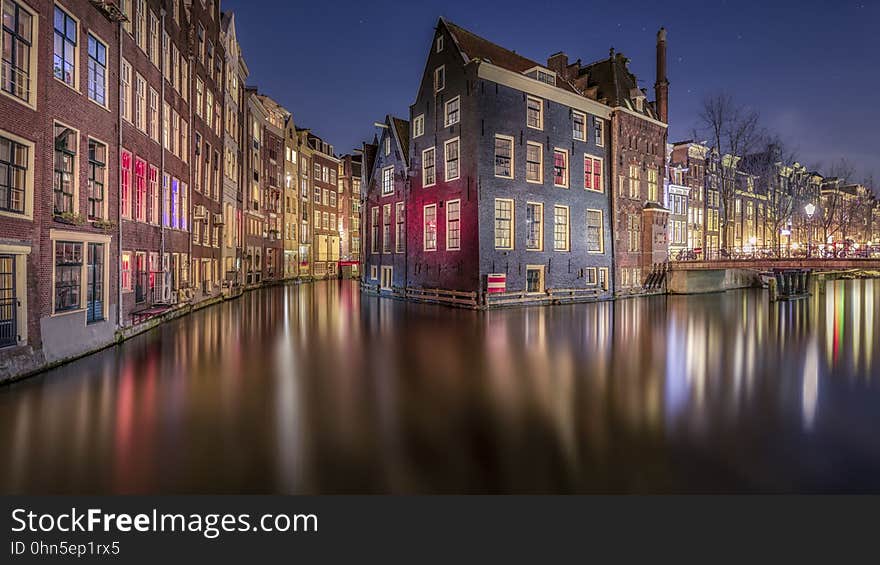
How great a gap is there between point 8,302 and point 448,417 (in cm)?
1096

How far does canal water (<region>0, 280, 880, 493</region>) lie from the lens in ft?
19.6

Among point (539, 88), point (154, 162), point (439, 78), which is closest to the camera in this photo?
point (154, 162)

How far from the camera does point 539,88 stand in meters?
31.9

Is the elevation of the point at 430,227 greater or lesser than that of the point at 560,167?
lesser

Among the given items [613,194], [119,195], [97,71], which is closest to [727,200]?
[613,194]

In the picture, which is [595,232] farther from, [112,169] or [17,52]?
[17,52]

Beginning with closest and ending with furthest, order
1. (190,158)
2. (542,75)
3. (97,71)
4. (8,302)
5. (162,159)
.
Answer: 1. (8,302)
2. (97,71)
3. (162,159)
4. (190,158)
5. (542,75)

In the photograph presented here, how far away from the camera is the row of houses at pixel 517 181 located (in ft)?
97.9

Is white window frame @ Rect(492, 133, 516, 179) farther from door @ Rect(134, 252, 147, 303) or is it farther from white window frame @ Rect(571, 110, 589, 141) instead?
door @ Rect(134, 252, 147, 303)

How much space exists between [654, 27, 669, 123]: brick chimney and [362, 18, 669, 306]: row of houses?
0.10m

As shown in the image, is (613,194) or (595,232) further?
(613,194)

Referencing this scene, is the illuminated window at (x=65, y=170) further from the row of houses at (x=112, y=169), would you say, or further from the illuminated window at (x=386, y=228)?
the illuminated window at (x=386, y=228)

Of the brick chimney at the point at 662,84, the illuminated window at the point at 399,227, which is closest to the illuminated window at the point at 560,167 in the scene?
the illuminated window at the point at 399,227

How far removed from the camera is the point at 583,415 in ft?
27.6
